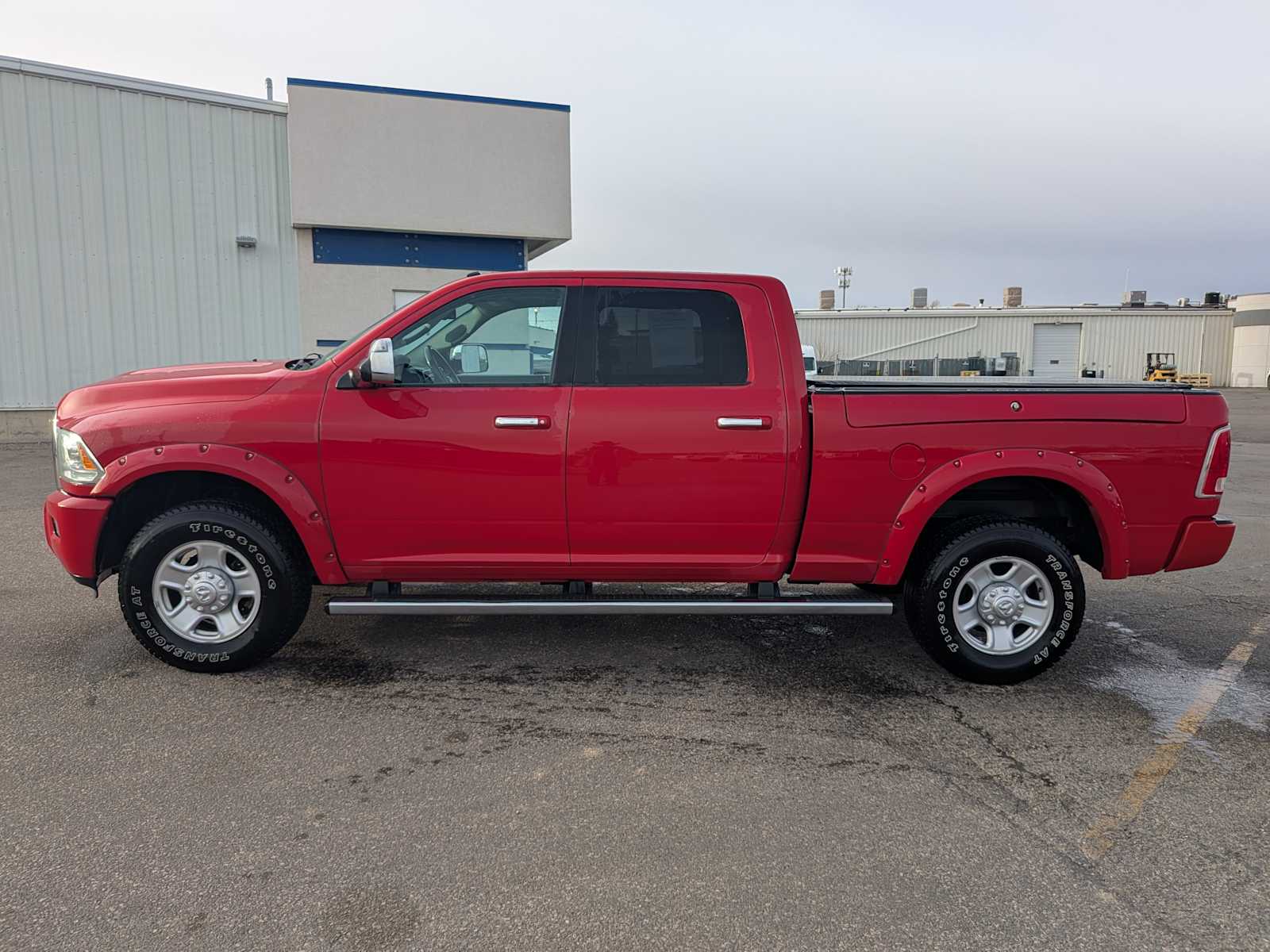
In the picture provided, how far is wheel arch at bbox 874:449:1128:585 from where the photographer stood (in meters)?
4.27

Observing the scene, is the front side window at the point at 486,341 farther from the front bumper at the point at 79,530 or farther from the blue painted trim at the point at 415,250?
the blue painted trim at the point at 415,250

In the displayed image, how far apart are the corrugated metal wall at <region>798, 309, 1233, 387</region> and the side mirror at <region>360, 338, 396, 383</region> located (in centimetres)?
4628

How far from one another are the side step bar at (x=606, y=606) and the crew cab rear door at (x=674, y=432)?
17 cm

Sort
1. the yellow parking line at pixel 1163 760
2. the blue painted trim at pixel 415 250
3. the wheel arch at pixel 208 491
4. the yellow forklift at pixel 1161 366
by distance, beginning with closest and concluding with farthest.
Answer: the yellow parking line at pixel 1163 760 < the wheel arch at pixel 208 491 < the blue painted trim at pixel 415 250 < the yellow forklift at pixel 1161 366

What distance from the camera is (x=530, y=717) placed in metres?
3.93

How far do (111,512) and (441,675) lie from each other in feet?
5.81

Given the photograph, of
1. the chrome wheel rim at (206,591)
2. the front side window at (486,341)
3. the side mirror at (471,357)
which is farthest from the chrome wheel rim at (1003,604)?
the chrome wheel rim at (206,591)

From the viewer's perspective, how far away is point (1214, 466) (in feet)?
14.3

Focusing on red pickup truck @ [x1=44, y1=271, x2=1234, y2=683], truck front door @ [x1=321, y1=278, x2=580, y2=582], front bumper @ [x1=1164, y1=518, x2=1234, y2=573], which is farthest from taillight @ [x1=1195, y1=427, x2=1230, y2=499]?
truck front door @ [x1=321, y1=278, x2=580, y2=582]

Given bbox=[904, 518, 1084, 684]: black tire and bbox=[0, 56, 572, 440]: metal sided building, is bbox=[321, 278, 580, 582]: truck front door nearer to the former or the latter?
bbox=[904, 518, 1084, 684]: black tire

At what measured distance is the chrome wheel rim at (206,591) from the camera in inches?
169

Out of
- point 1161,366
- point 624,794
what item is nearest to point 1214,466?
point 624,794

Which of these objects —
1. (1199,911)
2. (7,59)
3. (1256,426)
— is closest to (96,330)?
(7,59)

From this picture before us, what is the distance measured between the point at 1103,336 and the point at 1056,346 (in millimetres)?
2624
